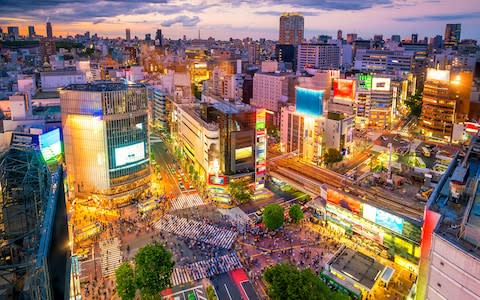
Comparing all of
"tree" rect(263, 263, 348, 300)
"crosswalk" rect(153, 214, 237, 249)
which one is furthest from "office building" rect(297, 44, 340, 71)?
"tree" rect(263, 263, 348, 300)

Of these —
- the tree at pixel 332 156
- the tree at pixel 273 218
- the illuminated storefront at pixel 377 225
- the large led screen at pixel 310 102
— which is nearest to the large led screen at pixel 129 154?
the tree at pixel 273 218

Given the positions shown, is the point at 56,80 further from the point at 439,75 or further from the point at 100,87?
the point at 439,75

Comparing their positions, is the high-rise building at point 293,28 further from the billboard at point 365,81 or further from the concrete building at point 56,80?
the concrete building at point 56,80

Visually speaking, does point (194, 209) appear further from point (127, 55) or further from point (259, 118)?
point (127, 55)

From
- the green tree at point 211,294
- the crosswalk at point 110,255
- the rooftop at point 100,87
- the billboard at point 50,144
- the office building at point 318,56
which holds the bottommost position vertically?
the green tree at point 211,294

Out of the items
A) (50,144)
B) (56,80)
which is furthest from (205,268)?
(56,80)

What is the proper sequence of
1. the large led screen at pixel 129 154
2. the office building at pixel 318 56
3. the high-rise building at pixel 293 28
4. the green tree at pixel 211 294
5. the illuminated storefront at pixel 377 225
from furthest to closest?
the high-rise building at pixel 293 28, the office building at pixel 318 56, the large led screen at pixel 129 154, the illuminated storefront at pixel 377 225, the green tree at pixel 211 294

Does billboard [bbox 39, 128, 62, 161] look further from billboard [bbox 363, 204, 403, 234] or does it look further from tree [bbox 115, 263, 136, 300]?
billboard [bbox 363, 204, 403, 234]
